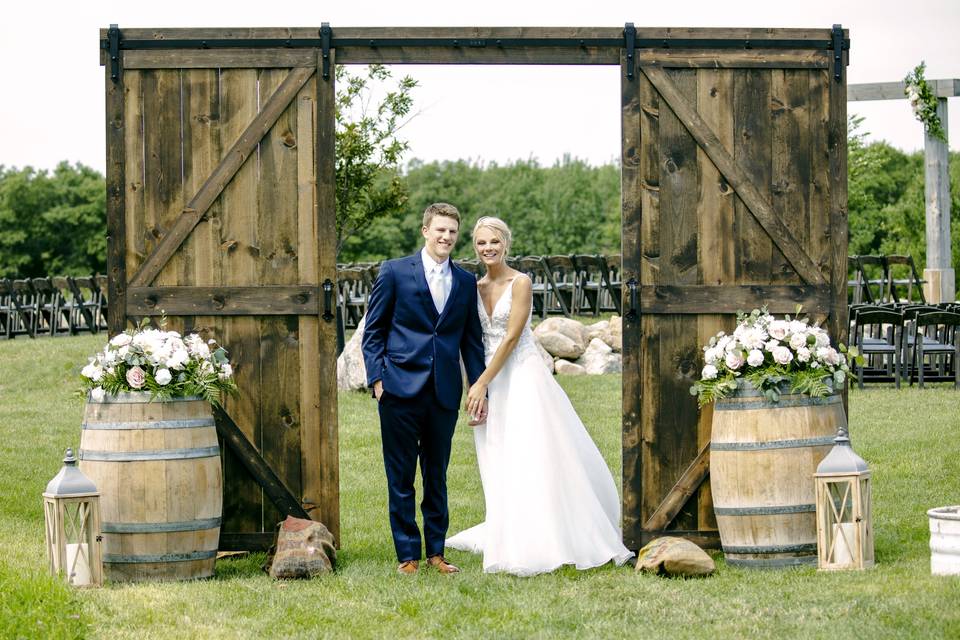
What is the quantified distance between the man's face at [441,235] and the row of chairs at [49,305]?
1608cm

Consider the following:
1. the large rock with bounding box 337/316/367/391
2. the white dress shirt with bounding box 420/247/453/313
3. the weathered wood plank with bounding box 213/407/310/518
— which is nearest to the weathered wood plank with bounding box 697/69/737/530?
the white dress shirt with bounding box 420/247/453/313

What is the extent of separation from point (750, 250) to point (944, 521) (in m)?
1.96

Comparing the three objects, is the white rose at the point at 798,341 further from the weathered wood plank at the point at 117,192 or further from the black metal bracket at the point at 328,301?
the weathered wood plank at the point at 117,192

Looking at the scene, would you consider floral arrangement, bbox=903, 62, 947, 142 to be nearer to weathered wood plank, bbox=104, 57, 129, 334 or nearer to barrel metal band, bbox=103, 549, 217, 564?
weathered wood plank, bbox=104, 57, 129, 334

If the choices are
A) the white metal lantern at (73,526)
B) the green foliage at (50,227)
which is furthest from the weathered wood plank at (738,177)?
the green foliage at (50,227)

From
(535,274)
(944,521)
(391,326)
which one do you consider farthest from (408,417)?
(535,274)

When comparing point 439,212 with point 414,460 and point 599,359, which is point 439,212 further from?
point 599,359

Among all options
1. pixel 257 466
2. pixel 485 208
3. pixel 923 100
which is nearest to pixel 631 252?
pixel 257 466

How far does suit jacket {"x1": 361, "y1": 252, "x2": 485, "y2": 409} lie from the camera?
22.7 feet

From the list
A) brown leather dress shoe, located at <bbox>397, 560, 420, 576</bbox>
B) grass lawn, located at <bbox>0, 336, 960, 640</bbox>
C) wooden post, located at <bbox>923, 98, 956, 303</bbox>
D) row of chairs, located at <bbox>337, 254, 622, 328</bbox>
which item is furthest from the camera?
row of chairs, located at <bbox>337, 254, 622, 328</bbox>

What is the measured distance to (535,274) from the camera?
22016 mm

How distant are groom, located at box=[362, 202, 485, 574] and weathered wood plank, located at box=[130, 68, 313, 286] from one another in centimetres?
112

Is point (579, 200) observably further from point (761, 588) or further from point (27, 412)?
point (761, 588)

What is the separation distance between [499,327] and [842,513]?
2.08 m
